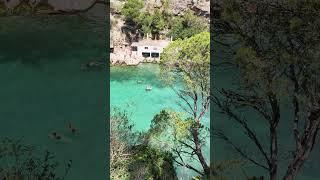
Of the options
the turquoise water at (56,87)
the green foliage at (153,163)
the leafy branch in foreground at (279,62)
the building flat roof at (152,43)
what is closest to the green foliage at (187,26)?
the building flat roof at (152,43)

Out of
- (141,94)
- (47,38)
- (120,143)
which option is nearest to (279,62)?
(120,143)

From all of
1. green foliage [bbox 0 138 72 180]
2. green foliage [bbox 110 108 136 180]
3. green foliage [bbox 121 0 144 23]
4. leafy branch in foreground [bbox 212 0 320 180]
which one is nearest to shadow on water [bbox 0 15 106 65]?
green foliage [bbox 121 0 144 23]

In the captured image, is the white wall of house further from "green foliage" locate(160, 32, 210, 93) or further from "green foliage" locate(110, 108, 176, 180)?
"green foliage" locate(110, 108, 176, 180)

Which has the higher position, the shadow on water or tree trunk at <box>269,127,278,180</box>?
the shadow on water

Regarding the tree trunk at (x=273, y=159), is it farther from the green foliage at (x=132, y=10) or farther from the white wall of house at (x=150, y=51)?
the green foliage at (x=132, y=10)

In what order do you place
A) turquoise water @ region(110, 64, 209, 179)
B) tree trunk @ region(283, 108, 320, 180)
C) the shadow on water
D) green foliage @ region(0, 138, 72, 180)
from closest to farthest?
tree trunk @ region(283, 108, 320, 180), green foliage @ region(0, 138, 72, 180), turquoise water @ region(110, 64, 209, 179), the shadow on water

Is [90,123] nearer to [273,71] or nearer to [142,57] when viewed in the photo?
[142,57]
